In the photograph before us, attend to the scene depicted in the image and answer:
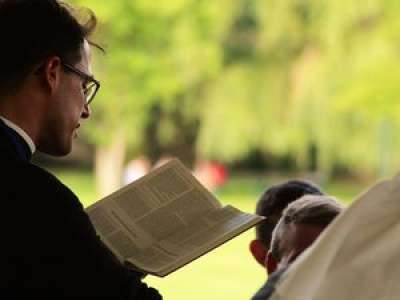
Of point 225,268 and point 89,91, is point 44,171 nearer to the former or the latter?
point 89,91

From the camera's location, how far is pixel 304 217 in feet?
4.34

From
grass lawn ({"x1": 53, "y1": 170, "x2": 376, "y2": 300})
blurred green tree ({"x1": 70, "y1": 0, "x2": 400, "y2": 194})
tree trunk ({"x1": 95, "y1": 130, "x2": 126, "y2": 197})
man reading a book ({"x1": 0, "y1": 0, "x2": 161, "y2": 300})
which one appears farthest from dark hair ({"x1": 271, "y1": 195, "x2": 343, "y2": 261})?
tree trunk ({"x1": 95, "y1": 130, "x2": 126, "y2": 197})

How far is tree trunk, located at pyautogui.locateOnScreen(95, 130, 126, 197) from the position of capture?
11.4 m

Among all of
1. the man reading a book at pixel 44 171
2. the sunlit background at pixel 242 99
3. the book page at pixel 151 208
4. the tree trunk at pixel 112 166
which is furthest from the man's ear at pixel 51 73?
the tree trunk at pixel 112 166

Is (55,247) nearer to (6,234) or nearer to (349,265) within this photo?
(6,234)

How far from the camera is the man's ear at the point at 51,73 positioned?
3.86 feet

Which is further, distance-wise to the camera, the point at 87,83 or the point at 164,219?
the point at 164,219

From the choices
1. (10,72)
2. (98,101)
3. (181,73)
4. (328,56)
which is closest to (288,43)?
(328,56)

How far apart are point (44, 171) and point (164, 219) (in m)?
0.27

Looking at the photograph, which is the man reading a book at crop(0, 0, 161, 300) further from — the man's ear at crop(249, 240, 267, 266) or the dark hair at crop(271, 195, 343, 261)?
the man's ear at crop(249, 240, 267, 266)

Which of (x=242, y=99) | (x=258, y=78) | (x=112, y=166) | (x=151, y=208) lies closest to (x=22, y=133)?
(x=151, y=208)

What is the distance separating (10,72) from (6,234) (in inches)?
7.3

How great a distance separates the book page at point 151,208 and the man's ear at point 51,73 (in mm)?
229

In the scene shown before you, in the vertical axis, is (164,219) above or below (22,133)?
below
